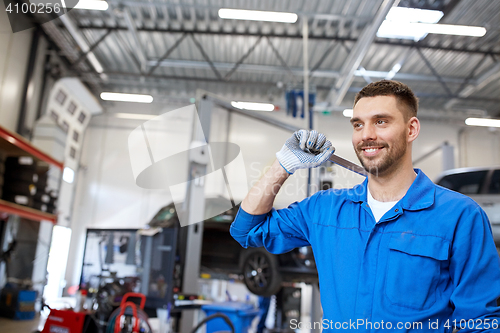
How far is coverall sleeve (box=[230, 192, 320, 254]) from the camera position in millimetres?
1350

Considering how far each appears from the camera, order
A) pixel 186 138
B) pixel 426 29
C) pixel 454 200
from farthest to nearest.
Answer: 1. pixel 186 138
2. pixel 426 29
3. pixel 454 200

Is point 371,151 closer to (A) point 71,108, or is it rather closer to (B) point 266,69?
(B) point 266,69

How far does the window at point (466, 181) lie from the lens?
340 cm

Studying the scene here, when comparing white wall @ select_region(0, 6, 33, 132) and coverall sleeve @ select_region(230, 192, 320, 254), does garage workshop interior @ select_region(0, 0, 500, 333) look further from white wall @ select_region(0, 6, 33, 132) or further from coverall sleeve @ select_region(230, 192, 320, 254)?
coverall sleeve @ select_region(230, 192, 320, 254)

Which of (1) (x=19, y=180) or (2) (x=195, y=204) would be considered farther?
(1) (x=19, y=180)

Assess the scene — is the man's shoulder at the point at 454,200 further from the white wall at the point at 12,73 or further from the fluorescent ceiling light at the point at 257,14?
the white wall at the point at 12,73

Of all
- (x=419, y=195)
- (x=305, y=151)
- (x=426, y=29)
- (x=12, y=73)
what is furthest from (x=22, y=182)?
(x=426, y=29)

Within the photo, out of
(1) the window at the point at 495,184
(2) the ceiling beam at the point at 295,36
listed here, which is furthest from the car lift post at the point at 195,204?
(2) the ceiling beam at the point at 295,36

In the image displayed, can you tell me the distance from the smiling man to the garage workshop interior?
118 millimetres

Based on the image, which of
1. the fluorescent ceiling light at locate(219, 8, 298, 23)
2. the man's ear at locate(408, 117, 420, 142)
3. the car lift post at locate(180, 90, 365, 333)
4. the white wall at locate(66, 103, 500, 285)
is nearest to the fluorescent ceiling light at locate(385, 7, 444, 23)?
the fluorescent ceiling light at locate(219, 8, 298, 23)

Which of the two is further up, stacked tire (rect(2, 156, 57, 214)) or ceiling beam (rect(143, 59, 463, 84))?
ceiling beam (rect(143, 59, 463, 84))

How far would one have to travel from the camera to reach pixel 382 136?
46.3 inches

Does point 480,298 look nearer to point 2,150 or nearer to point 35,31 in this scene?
point 2,150

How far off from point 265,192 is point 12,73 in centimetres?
624
